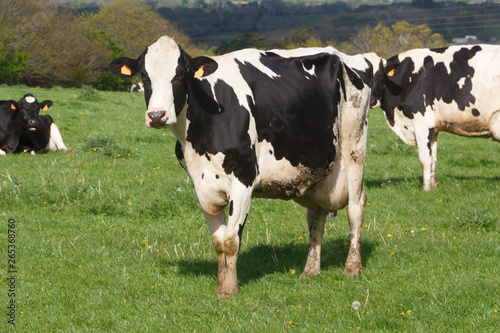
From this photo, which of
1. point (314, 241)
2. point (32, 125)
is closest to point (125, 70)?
point (314, 241)

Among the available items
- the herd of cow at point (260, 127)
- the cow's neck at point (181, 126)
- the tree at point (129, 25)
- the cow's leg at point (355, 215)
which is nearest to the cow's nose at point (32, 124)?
the herd of cow at point (260, 127)

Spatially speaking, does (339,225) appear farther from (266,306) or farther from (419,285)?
(266,306)

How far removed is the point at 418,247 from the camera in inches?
306

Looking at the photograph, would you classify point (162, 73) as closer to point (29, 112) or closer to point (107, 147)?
point (107, 147)

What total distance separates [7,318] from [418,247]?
4.87m

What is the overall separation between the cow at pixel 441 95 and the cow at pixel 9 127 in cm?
898

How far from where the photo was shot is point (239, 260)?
294 inches

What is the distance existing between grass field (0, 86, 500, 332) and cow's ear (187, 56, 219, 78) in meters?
2.22

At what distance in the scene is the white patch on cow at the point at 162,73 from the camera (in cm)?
559

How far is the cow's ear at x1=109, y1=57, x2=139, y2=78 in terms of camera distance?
609 centimetres

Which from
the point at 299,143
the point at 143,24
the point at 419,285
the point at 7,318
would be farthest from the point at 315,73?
the point at 143,24

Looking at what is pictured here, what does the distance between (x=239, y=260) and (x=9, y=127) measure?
9.99 meters

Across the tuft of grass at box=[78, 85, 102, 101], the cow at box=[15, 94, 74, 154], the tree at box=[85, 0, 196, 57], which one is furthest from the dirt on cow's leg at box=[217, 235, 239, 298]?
the tree at box=[85, 0, 196, 57]

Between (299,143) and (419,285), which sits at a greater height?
(299,143)
